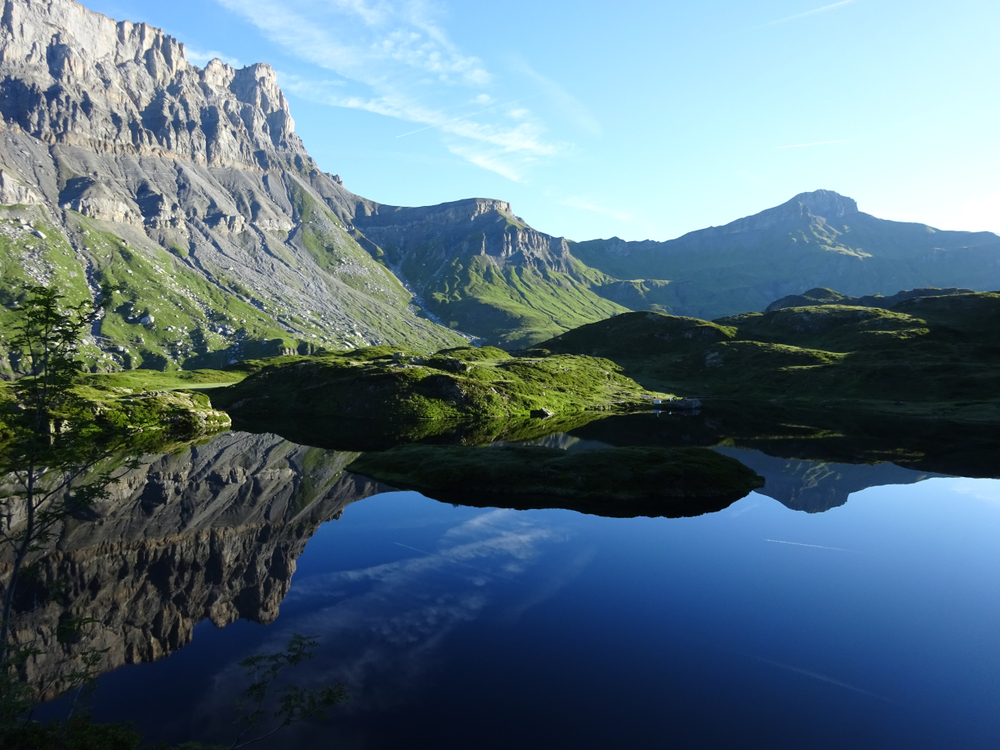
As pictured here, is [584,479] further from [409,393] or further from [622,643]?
[409,393]

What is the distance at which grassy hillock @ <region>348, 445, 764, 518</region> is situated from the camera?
66.8m

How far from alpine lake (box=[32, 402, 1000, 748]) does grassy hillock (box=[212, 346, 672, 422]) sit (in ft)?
246

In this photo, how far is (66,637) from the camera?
1268 inches

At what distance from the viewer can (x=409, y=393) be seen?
499 ft

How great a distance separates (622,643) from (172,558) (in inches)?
1495

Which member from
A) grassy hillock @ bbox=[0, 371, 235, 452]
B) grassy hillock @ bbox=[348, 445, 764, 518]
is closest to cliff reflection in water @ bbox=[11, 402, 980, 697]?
grassy hillock @ bbox=[348, 445, 764, 518]

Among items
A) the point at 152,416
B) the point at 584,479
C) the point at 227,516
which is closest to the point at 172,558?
the point at 227,516

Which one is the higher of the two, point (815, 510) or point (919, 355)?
point (919, 355)

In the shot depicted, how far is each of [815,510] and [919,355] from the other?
179m

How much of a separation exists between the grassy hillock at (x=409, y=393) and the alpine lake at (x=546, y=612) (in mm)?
74911

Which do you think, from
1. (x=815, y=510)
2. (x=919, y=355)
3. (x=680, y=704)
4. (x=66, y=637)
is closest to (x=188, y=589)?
(x=66, y=637)

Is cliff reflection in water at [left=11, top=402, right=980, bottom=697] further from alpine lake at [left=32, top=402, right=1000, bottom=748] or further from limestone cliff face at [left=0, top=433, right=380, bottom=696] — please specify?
alpine lake at [left=32, top=402, right=1000, bottom=748]

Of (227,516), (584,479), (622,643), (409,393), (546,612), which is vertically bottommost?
(227,516)

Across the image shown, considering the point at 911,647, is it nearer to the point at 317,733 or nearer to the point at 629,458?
the point at 317,733
